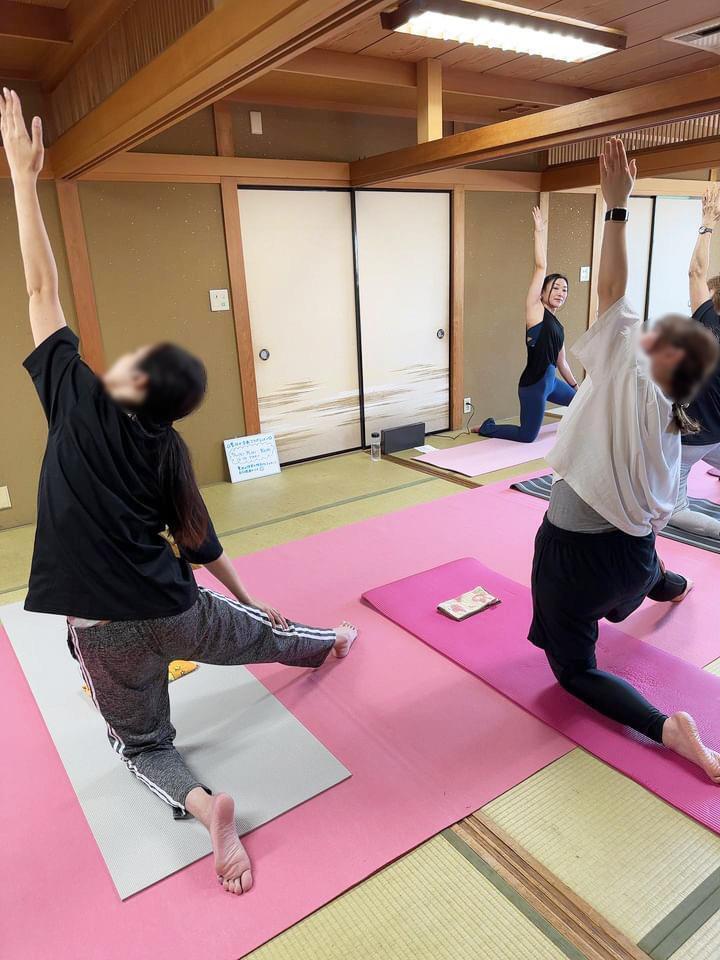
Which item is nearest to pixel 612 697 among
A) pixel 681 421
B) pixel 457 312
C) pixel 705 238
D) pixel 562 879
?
pixel 562 879

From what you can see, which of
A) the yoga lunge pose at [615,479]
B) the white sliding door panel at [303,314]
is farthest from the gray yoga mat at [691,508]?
the white sliding door panel at [303,314]

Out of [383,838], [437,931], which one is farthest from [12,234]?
[437,931]

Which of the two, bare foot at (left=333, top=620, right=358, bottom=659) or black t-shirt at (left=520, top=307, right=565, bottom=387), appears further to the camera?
black t-shirt at (left=520, top=307, right=565, bottom=387)

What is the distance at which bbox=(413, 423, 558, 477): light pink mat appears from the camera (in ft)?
15.0

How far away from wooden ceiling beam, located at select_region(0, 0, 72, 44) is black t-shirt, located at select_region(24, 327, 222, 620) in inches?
97.8

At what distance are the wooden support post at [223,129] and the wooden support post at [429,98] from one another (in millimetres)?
1201

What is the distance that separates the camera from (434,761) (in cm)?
188

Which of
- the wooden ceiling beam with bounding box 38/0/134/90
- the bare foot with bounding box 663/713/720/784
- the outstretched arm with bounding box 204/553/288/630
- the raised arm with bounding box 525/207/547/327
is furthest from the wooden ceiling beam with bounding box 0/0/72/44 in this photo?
the bare foot with bounding box 663/713/720/784

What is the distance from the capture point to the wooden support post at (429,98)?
144 inches

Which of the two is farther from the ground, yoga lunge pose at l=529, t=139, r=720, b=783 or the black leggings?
yoga lunge pose at l=529, t=139, r=720, b=783

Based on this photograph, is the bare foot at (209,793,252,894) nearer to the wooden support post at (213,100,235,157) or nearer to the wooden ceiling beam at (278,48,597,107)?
the wooden ceiling beam at (278,48,597,107)

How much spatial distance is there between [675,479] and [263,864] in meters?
1.31

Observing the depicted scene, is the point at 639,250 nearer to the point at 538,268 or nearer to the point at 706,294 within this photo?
the point at 706,294

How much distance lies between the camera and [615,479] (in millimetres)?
1366
